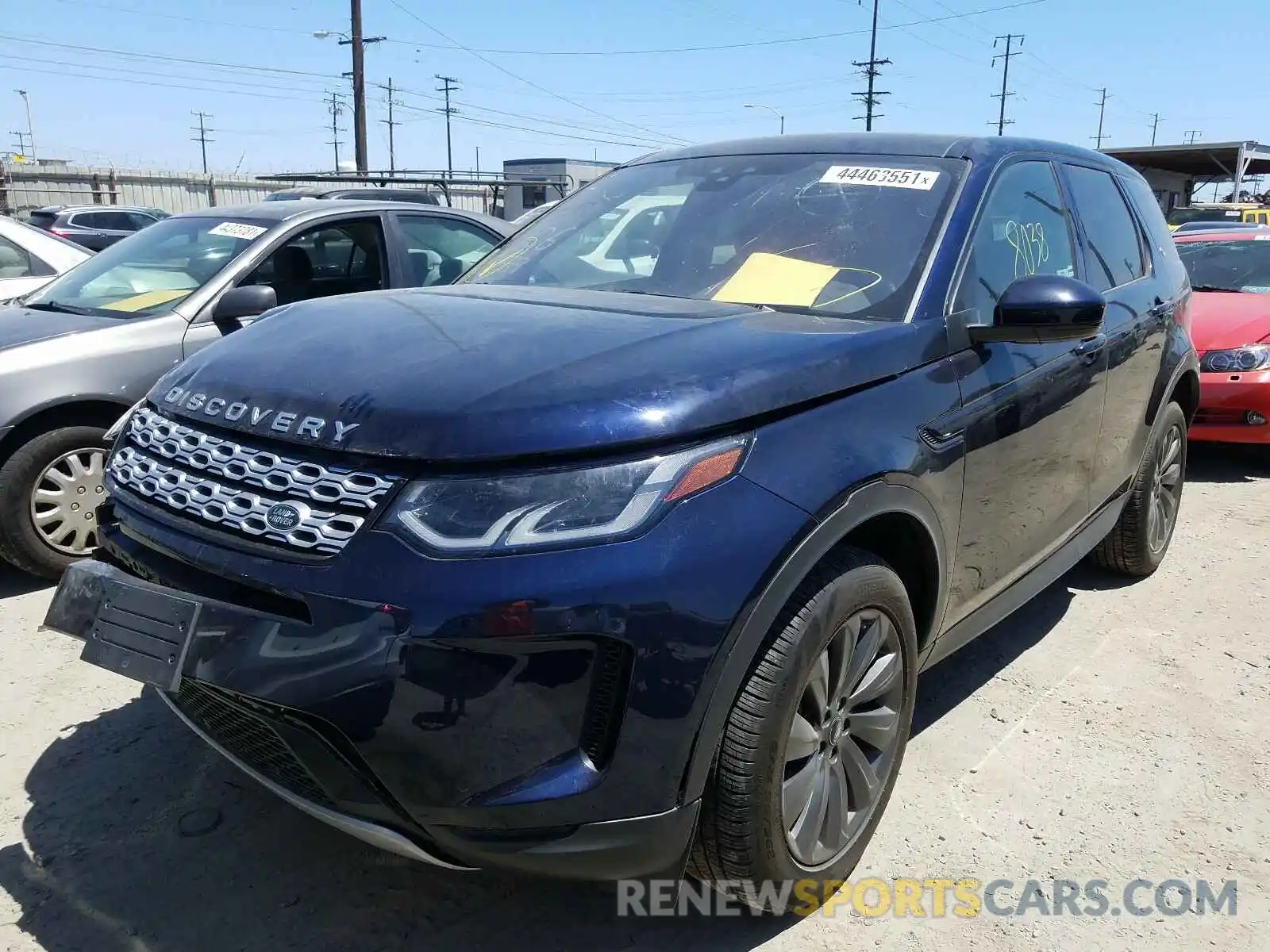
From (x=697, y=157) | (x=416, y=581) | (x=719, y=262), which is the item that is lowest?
(x=416, y=581)

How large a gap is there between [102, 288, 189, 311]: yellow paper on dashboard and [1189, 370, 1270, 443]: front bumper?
5.90 m

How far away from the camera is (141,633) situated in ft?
6.57

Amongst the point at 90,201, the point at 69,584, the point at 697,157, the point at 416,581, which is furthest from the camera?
the point at 90,201

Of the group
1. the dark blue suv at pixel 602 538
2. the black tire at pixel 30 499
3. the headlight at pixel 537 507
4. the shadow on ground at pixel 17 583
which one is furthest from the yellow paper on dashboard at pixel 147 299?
the headlight at pixel 537 507

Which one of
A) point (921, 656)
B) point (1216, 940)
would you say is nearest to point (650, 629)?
point (921, 656)

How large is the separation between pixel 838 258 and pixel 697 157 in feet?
2.92

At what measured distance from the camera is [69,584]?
87.7 inches

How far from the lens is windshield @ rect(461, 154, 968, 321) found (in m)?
2.73

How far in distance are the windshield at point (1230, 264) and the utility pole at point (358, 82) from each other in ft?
73.3

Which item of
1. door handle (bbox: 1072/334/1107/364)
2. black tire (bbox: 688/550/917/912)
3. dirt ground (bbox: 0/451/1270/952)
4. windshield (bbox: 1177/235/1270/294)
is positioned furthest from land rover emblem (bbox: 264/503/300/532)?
windshield (bbox: 1177/235/1270/294)

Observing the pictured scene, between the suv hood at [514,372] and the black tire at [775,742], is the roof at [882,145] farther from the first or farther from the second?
the black tire at [775,742]

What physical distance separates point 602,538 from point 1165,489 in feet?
12.5

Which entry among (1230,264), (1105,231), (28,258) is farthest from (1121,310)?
(28,258)

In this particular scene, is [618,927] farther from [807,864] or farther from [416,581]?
[416,581]
